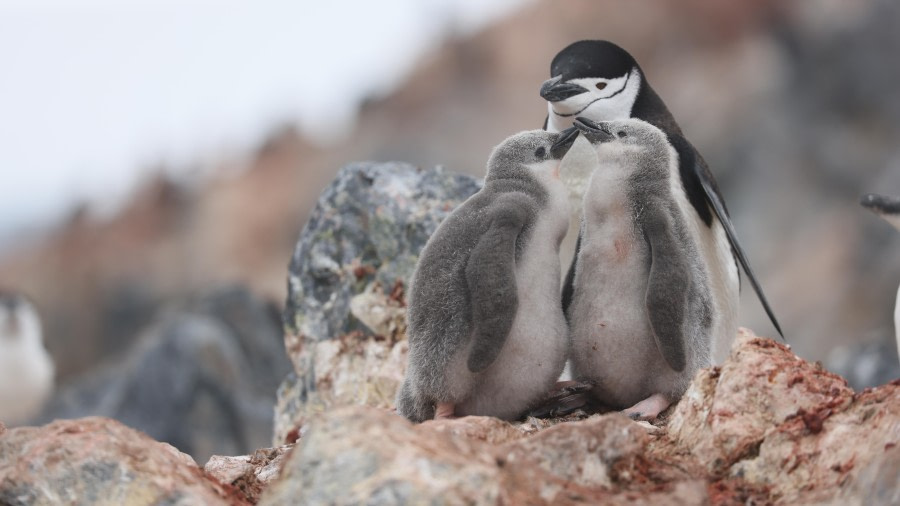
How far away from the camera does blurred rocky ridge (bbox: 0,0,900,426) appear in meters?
16.6

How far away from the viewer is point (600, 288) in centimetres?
435

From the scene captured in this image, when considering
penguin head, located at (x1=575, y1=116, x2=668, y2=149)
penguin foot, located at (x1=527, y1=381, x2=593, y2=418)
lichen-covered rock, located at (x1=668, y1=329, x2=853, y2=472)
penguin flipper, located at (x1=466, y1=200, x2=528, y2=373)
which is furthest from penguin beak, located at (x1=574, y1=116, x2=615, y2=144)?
lichen-covered rock, located at (x1=668, y1=329, x2=853, y2=472)

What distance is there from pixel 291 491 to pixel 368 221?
3499 millimetres

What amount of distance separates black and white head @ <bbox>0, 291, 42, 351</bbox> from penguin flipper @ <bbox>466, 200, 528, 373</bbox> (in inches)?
392

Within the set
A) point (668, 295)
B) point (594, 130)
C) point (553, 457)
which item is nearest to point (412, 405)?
point (668, 295)

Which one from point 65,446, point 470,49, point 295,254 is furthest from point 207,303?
→ point 470,49

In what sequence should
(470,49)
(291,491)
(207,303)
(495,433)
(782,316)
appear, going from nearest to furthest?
(291,491)
(495,433)
(207,303)
(782,316)
(470,49)

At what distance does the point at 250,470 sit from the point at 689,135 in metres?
14.8

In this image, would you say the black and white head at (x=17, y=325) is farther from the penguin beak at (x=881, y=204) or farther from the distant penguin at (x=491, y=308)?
the penguin beak at (x=881, y=204)

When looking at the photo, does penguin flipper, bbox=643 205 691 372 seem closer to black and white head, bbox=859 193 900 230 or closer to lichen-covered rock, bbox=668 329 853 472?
lichen-covered rock, bbox=668 329 853 472

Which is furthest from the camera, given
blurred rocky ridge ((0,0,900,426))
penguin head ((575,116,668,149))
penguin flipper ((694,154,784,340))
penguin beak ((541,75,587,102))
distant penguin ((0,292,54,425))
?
blurred rocky ridge ((0,0,900,426))

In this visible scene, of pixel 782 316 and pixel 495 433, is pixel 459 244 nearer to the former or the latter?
pixel 495 433

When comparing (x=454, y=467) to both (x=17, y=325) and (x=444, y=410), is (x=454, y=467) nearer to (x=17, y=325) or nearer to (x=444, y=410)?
(x=444, y=410)

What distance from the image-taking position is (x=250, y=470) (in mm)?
4215
